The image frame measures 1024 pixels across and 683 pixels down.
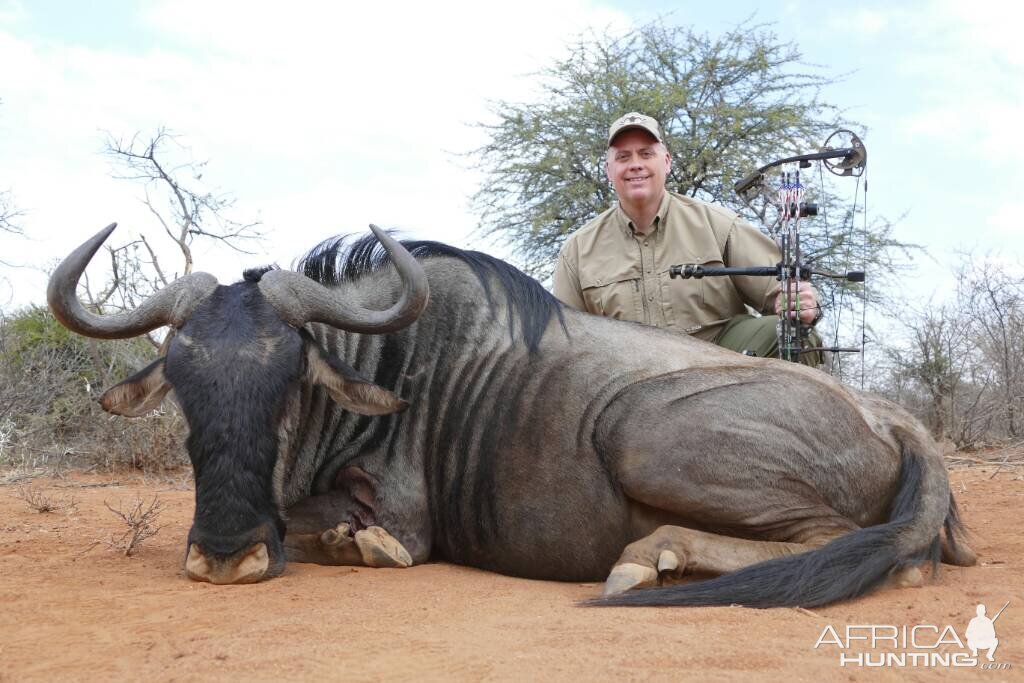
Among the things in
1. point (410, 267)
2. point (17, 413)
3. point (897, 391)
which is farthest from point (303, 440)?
point (897, 391)

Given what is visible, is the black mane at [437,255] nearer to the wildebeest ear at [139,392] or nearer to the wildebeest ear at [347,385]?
the wildebeest ear at [347,385]

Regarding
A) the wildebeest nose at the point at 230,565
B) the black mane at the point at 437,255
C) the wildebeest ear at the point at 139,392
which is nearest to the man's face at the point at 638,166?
the black mane at the point at 437,255

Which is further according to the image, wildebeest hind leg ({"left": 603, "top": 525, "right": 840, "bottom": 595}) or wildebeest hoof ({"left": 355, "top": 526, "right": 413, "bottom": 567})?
wildebeest hoof ({"left": 355, "top": 526, "right": 413, "bottom": 567})

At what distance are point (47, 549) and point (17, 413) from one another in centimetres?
731

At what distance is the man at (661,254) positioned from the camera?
22.3ft

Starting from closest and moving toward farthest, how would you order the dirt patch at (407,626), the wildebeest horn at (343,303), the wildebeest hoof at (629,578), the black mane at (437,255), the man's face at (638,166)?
1. the dirt patch at (407,626)
2. the wildebeest hoof at (629,578)
3. the wildebeest horn at (343,303)
4. the black mane at (437,255)
5. the man's face at (638,166)

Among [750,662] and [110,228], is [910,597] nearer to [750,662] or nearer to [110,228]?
[750,662]

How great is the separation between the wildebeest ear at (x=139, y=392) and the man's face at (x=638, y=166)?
3.68m

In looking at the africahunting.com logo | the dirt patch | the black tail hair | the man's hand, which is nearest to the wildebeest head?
the dirt patch

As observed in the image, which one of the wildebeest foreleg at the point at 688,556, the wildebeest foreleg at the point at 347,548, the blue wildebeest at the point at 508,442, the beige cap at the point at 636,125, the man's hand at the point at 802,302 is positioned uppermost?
the beige cap at the point at 636,125

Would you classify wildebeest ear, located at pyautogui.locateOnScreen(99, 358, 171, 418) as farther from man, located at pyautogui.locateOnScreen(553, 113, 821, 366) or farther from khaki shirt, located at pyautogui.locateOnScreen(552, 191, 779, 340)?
khaki shirt, located at pyautogui.locateOnScreen(552, 191, 779, 340)

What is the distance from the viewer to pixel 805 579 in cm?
371

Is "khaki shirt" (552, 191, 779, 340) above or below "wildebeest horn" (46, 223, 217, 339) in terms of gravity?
above

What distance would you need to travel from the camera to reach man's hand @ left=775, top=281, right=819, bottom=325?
5.93m
